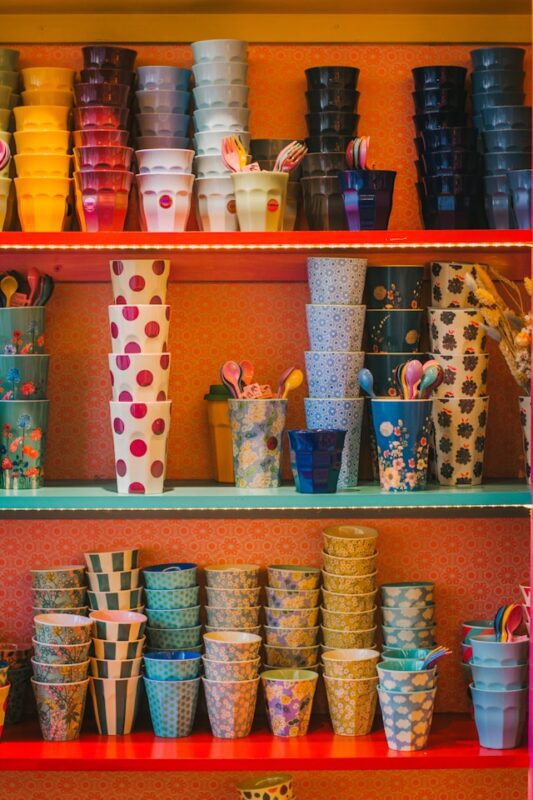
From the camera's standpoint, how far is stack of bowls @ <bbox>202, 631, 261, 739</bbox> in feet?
7.39

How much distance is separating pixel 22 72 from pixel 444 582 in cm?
136

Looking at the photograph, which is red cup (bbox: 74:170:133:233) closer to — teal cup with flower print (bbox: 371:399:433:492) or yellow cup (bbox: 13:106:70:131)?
yellow cup (bbox: 13:106:70:131)

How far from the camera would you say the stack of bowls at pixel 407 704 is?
219 cm

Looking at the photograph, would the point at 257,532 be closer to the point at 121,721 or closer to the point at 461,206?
the point at 121,721

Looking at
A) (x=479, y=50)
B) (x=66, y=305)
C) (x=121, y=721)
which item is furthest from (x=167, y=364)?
(x=479, y=50)

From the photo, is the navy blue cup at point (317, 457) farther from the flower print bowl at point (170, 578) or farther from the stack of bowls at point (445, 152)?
the stack of bowls at point (445, 152)

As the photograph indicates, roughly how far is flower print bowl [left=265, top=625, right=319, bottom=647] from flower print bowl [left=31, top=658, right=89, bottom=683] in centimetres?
37

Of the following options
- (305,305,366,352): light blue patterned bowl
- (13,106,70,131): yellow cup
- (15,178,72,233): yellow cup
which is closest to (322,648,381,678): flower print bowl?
(305,305,366,352): light blue patterned bowl

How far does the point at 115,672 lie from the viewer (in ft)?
7.54

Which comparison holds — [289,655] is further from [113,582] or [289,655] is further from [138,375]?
[138,375]

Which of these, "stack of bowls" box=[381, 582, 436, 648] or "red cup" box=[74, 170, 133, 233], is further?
"stack of bowls" box=[381, 582, 436, 648]

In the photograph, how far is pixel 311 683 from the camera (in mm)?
2277

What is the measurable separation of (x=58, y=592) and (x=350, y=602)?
58 centimetres

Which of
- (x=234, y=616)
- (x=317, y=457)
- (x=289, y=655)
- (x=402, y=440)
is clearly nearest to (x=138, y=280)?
(x=317, y=457)
